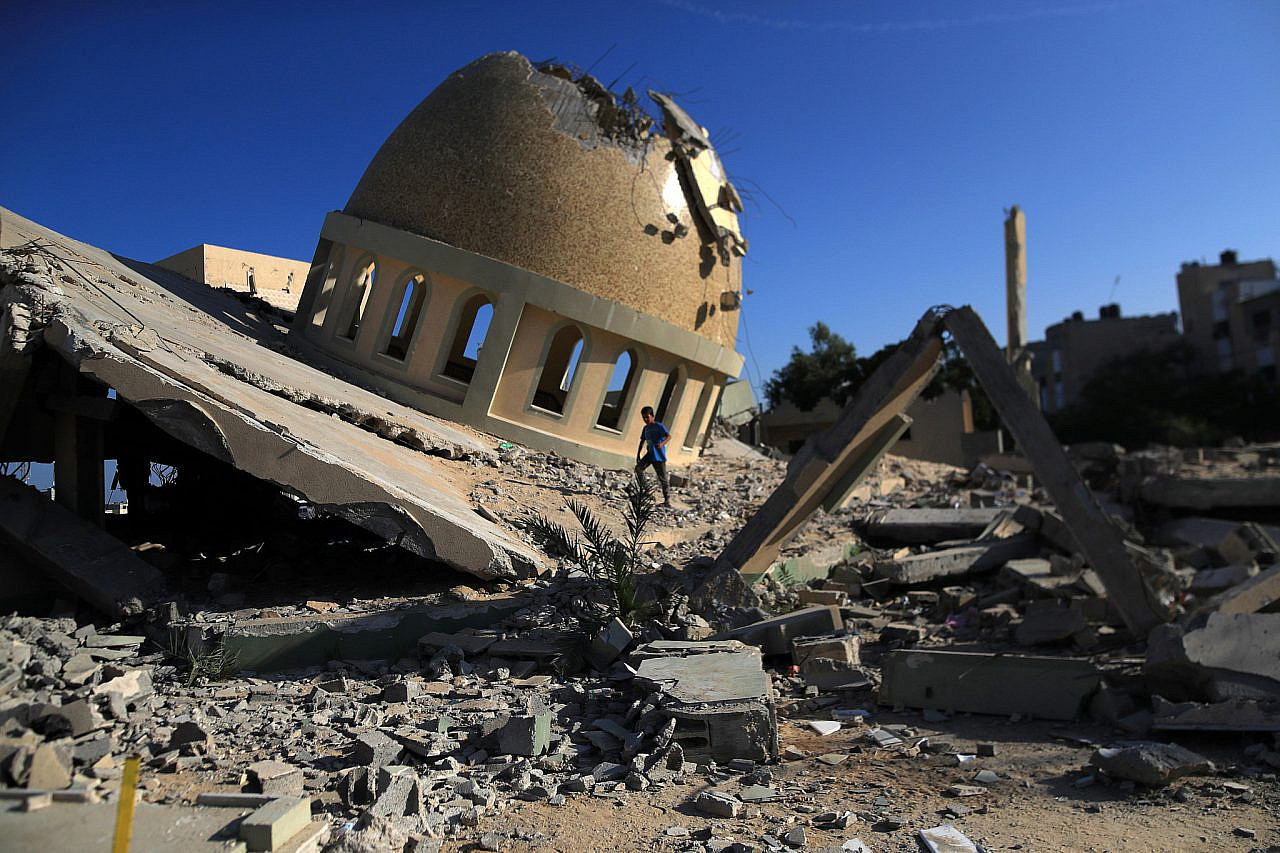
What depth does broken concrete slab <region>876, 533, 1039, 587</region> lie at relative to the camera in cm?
986

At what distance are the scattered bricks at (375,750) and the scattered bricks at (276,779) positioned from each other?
317 mm

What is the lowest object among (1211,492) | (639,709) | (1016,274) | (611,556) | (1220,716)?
(639,709)

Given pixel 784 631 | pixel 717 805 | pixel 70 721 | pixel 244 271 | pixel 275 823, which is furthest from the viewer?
pixel 244 271

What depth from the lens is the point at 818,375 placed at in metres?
32.1

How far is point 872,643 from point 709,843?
4.51m

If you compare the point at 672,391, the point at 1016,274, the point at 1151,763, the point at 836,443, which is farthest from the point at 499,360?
the point at 1016,274

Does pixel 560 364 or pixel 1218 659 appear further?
pixel 560 364

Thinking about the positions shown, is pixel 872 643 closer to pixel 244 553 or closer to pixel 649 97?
pixel 244 553

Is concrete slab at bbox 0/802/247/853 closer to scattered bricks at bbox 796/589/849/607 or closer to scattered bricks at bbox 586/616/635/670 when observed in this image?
scattered bricks at bbox 586/616/635/670

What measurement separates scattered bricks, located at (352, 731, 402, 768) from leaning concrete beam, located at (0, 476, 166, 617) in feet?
9.59

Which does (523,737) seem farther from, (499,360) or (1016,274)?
(1016,274)

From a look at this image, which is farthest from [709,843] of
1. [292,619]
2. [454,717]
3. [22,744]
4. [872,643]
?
[872,643]

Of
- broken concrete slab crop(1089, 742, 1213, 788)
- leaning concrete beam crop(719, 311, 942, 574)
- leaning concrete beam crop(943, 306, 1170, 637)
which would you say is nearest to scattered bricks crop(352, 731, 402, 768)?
broken concrete slab crop(1089, 742, 1213, 788)

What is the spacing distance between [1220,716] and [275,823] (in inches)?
199
